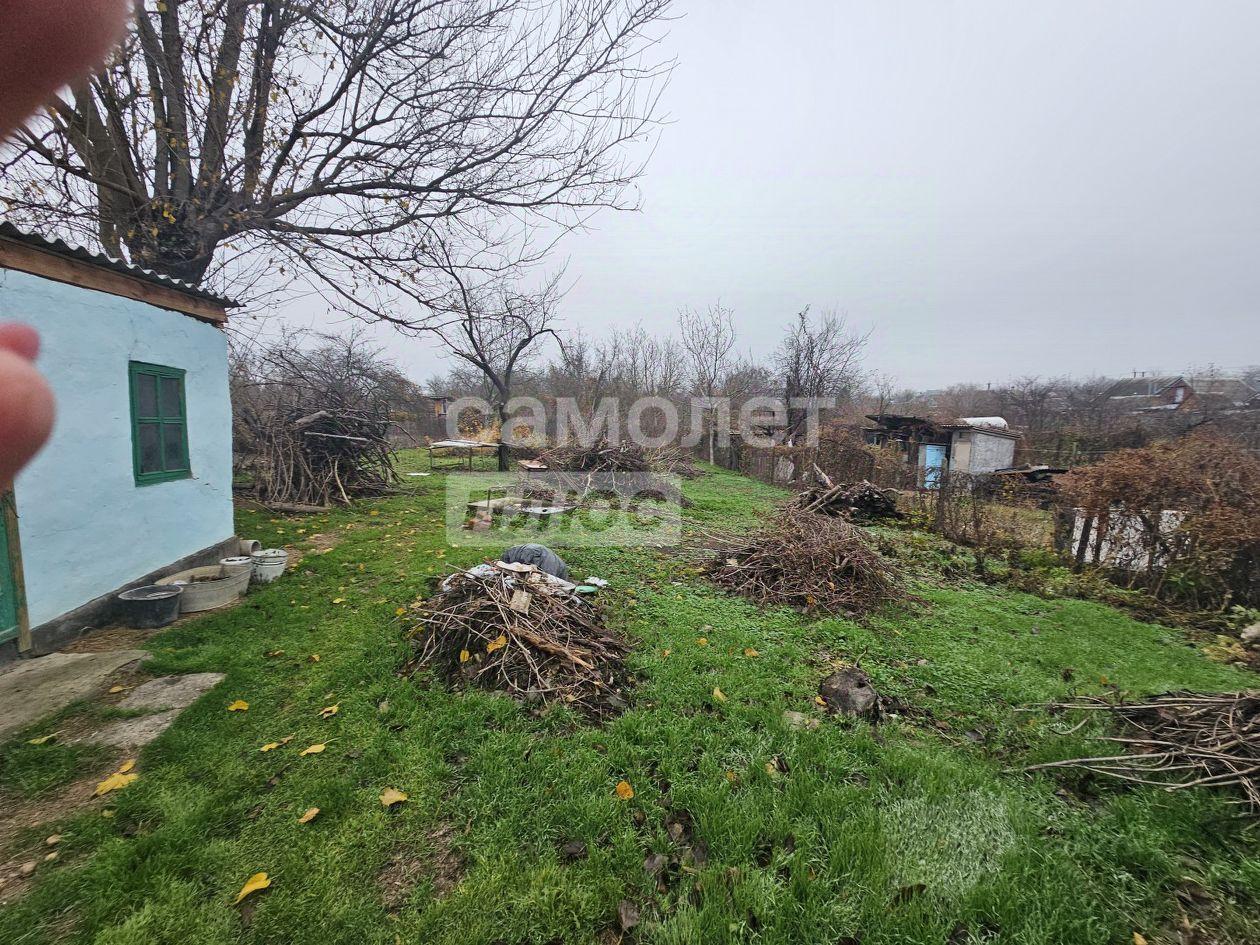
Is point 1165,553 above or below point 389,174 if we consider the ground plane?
below

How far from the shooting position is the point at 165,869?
2154 millimetres

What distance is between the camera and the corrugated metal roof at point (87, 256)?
3.73 m

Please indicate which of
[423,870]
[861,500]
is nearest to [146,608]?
[423,870]

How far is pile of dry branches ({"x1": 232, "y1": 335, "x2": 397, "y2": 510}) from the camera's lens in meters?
9.68

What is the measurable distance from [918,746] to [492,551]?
18.4ft

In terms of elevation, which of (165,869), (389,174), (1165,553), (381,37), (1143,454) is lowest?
(165,869)

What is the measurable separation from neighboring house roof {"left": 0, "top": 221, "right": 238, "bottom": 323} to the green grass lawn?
325cm

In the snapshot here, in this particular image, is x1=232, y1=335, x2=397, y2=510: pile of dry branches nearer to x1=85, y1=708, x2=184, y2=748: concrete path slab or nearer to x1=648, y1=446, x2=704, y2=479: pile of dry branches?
x1=85, y1=708, x2=184, y2=748: concrete path slab

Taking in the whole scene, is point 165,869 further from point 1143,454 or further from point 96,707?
point 1143,454

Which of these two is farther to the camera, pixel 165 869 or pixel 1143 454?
pixel 1143 454

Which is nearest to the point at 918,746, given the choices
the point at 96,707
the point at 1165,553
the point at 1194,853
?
the point at 1194,853

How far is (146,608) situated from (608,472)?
8890 mm

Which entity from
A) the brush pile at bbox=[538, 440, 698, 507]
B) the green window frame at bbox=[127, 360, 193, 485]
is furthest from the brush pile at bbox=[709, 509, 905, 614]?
the green window frame at bbox=[127, 360, 193, 485]

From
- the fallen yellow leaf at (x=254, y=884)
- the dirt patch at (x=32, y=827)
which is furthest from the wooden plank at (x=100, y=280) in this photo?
the fallen yellow leaf at (x=254, y=884)
